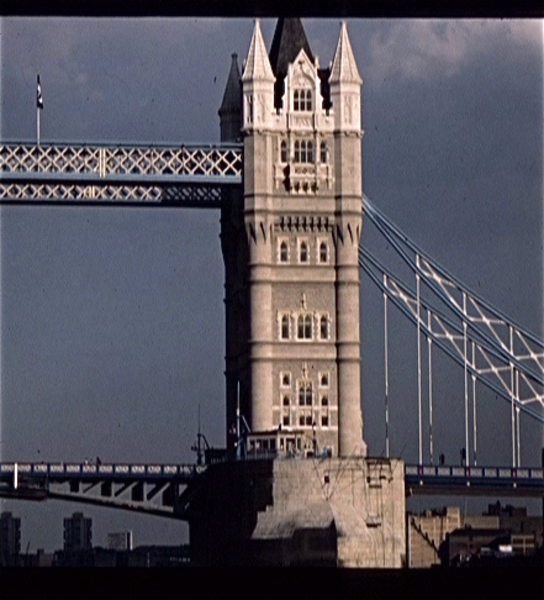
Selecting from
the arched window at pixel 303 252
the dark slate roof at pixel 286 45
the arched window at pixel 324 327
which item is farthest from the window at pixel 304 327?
the dark slate roof at pixel 286 45

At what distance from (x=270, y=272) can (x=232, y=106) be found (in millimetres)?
8015

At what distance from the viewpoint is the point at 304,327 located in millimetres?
71125

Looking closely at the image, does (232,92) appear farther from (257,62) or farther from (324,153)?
(324,153)

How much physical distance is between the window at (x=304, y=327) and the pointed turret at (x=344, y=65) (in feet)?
25.9

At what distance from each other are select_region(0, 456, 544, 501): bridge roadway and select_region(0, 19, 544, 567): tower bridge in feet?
0.21

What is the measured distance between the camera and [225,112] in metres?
76.4

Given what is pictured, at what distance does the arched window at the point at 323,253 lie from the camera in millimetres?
71438

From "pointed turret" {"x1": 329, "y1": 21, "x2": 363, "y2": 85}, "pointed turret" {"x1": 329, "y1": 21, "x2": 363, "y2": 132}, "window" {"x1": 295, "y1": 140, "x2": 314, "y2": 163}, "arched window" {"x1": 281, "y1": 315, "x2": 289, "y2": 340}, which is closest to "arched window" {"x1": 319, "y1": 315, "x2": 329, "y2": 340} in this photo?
"arched window" {"x1": 281, "y1": 315, "x2": 289, "y2": 340}

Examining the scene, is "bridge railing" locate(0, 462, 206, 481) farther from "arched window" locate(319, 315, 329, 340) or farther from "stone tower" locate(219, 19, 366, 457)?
"arched window" locate(319, 315, 329, 340)

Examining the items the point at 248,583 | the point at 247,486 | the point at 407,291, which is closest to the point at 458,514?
the point at 407,291

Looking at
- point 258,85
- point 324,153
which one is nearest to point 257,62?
point 258,85

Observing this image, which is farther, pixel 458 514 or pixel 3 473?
pixel 458 514
